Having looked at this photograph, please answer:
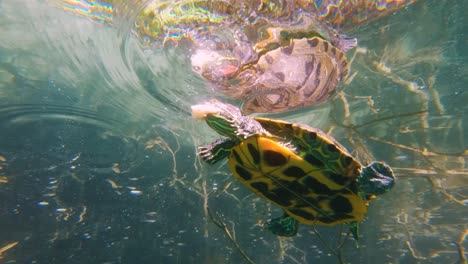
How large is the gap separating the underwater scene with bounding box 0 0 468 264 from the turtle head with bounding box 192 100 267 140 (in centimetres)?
3

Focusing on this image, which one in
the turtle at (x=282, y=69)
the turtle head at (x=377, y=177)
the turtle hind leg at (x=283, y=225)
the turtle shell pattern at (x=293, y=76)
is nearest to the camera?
the turtle head at (x=377, y=177)

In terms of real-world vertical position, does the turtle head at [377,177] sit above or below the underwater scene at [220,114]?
below

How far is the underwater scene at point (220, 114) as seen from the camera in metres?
4.28

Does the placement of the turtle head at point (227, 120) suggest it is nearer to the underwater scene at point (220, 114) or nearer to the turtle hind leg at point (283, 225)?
the underwater scene at point (220, 114)

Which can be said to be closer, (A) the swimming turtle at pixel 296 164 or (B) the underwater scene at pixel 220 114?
(A) the swimming turtle at pixel 296 164

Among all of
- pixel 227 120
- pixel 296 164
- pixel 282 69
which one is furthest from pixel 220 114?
pixel 282 69

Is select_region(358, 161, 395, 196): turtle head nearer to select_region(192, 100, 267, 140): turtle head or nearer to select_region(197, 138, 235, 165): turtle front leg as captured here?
select_region(192, 100, 267, 140): turtle head

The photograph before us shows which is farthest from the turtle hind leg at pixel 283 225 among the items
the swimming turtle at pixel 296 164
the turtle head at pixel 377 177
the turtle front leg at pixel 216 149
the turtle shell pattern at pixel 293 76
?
the turtle shell pattern at pixel 293 76

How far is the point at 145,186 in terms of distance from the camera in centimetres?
1147

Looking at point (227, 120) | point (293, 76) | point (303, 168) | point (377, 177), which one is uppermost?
point (293, 76)

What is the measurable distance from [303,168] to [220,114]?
4.50 feet

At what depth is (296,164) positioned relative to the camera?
3.78 metres

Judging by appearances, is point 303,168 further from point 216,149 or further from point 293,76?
point 293,76

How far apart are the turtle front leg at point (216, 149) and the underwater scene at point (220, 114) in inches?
0.8
